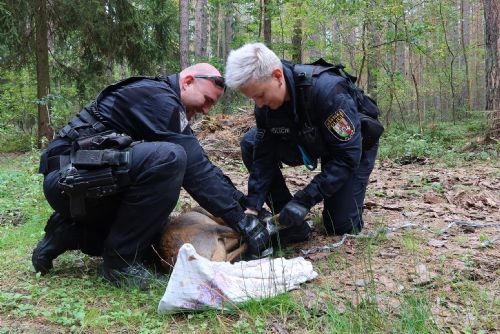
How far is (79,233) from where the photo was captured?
2865 millimetres

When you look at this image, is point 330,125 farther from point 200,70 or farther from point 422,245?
point 422,245

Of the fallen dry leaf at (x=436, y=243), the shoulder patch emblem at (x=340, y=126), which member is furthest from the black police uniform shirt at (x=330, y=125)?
the fallen dry leaf at (x=436, y=243)

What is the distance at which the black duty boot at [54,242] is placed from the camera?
279 cm

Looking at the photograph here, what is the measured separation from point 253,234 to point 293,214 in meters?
0.30

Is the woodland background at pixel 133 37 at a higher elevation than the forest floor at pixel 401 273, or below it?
higher

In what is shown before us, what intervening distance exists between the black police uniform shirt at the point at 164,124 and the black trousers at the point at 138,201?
4.7 inches

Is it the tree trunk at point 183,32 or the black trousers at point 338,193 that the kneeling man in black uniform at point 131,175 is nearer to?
the black trousers at point 338,193

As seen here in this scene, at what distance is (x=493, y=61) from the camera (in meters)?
7.30

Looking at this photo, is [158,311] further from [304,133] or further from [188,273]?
[304,133]

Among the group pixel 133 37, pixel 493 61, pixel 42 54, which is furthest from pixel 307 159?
pixel 42 54

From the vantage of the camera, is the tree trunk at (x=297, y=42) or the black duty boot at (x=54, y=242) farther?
the tree trunk at (x=297, y=42)

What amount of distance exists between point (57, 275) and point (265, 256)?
1.32 metres

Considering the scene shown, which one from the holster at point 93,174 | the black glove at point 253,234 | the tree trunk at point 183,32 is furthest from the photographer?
the tree trunk at point 183,32

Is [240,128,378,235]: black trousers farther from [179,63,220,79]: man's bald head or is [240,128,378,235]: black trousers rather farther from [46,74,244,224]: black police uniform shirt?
[179,63,220,79]: man's bald head
